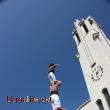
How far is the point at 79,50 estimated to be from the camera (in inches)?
1578

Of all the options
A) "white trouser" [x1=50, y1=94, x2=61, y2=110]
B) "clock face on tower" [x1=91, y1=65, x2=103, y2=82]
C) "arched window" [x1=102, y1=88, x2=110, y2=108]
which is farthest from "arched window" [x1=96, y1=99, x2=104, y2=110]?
"white trouser" [x1=50, y1=94, x2=61, y2=110]

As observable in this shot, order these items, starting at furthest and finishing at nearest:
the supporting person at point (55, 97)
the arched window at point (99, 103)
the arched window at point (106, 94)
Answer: the arched window at point (99, 103), the arched window at point (106, 94), the supporting person at point (55, 97)

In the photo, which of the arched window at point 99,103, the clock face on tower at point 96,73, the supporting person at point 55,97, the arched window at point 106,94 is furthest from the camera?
the clock face on tower at point 96,73

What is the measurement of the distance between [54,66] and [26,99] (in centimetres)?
171

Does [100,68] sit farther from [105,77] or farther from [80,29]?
[80,29]

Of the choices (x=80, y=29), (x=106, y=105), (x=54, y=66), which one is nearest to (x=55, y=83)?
(x=54, y=66)

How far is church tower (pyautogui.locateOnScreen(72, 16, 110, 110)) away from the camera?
31.9 metres

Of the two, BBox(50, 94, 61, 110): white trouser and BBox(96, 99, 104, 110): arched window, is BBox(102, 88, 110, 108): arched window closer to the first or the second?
BBox(96, 99, 104, 110): arched window

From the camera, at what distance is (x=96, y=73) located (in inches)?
1330

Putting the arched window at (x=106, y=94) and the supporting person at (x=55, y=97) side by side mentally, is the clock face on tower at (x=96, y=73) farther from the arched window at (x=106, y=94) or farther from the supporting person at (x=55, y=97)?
the supporting person at (x=55, y=97)

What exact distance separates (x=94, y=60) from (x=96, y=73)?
2324 mm

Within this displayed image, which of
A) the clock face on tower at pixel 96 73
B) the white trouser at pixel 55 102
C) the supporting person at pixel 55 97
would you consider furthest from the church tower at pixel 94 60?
the white trouser at pixel 55 102

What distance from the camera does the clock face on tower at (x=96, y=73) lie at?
109ft

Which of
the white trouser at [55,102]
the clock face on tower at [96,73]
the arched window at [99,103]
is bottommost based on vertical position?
the white trouser at [55,102]
